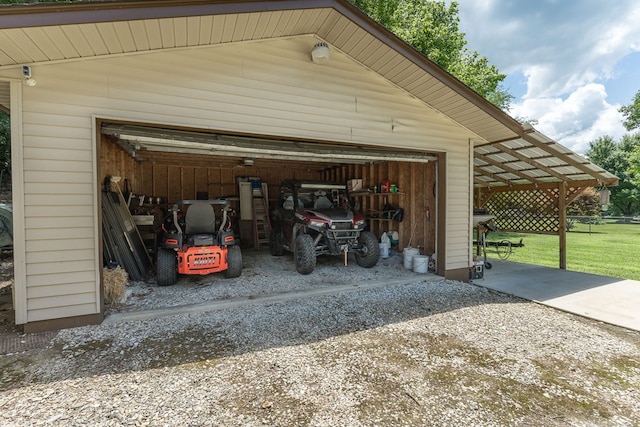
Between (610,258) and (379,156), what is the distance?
826 centimetres

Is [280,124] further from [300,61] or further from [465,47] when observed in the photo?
[465,47]

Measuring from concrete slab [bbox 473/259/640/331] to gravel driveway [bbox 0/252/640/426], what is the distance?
376mm

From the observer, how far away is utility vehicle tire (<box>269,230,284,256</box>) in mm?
7000

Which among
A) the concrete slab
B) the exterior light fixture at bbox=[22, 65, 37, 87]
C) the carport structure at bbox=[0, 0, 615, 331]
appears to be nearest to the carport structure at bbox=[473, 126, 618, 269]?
the carport structure at bbox=[0, 0, 615, 331]

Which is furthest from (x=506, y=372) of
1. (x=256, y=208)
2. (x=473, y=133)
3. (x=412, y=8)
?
(x=412, y=8)

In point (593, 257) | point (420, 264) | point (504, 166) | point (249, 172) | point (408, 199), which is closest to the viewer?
point (420, 264)

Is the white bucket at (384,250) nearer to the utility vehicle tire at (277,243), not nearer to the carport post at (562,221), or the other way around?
the utility vehicle tire at (277,243)

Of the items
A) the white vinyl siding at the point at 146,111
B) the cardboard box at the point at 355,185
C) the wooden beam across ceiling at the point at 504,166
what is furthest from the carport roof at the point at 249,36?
the cardboard box at the point at 355,185

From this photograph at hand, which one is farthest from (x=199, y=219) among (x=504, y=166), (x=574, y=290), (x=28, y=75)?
(x=504, y=166)

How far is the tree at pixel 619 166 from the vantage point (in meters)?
26.6

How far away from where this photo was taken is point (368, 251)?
18.9ft

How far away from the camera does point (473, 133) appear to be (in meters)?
5.19

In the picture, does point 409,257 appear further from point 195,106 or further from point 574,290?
point 195,106

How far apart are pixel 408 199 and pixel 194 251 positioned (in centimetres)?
488
